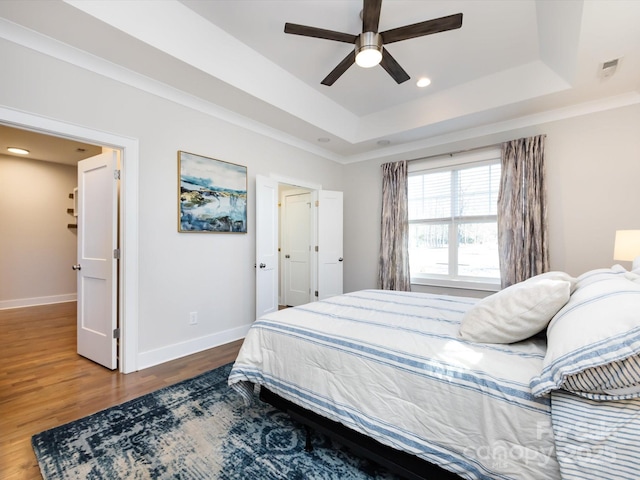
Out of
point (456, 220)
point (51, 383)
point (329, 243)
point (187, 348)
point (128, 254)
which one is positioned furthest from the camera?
point (329, 243)

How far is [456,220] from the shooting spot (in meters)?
4.10

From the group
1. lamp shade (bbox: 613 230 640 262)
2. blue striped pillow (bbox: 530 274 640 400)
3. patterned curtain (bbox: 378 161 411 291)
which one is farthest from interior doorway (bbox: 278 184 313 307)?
blue striped pillow (bbox: 530 274 640 400)

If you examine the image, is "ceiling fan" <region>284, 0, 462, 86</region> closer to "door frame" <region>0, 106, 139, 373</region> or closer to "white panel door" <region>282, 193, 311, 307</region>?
"door frame" <region>0, 106, 139, 373</region>

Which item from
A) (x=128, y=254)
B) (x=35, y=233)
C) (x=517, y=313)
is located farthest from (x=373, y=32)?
(x=35, y=233)

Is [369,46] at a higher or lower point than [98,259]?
higher

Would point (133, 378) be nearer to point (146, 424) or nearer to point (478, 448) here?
point (146, 424)

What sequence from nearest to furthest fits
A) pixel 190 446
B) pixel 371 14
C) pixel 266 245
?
pixel 190 446
pixel 371 14
pixel 266 245

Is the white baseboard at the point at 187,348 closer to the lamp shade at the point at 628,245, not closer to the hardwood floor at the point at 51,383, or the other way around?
the hardwood floor at the point at 51,383

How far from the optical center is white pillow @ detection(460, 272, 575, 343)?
49.9 inches

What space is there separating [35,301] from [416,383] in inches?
279

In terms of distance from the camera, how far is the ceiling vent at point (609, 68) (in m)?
2.49

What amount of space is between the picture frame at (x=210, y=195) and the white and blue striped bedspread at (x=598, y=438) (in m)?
3.13

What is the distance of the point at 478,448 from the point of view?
1.07 meters

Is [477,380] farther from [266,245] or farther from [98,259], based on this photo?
[98,259]
